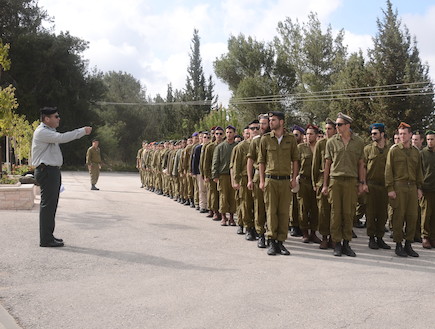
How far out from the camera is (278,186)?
270 inches

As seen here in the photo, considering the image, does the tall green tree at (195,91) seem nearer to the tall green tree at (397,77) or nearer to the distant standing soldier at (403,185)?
the tall green tree at (397,77)

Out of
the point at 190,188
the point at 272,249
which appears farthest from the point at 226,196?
the point at 190,188

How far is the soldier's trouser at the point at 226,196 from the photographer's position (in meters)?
9.62

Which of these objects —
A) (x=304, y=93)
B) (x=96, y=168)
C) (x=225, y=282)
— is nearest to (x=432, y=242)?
(x=225, y=282)

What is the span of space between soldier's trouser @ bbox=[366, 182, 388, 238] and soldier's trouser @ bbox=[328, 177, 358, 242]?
102 cm

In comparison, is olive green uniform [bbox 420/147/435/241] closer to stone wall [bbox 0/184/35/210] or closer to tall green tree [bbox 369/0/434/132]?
stone wall [bbox 0/184/35/210]

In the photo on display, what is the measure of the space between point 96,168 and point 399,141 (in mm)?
13521

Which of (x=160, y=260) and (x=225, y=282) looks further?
(x=160, y=260)

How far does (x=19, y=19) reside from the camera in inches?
1553


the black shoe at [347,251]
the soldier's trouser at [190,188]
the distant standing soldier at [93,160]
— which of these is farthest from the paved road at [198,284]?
the distant standing soldier at [93,160]

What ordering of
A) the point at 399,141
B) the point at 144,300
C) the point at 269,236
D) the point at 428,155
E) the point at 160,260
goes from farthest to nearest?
the point at 428,155, the point at 399,141, the point at 269,236, the point at 160,260, the point at 144,300

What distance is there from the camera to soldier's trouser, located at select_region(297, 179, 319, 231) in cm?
810

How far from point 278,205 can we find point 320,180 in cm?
125

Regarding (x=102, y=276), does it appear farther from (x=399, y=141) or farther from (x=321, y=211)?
(x=399, y=141)
